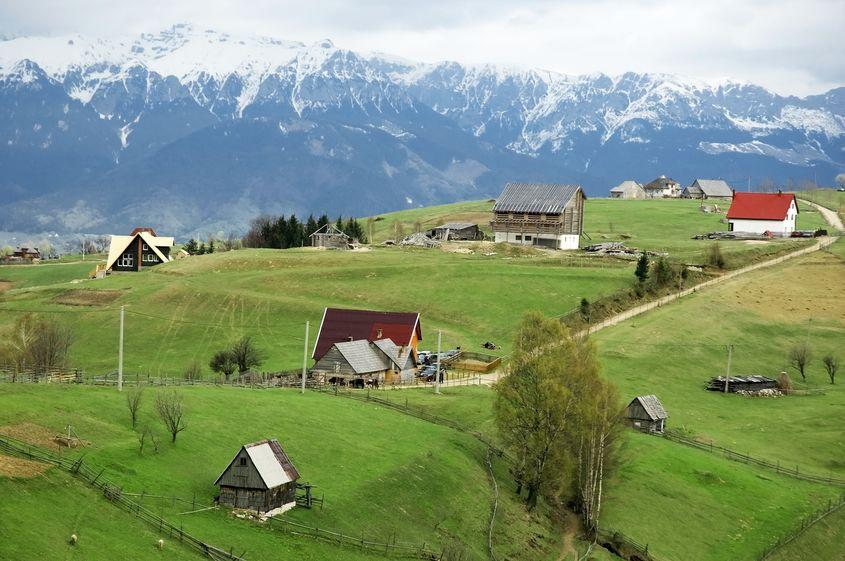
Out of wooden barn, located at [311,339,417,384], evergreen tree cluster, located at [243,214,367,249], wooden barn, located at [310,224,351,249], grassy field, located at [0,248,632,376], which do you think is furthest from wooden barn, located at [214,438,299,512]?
evergreen tree cluster, located at [243,214,367,249]

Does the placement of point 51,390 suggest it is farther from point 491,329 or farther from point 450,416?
point 491,329

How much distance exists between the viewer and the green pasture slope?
5238 cm

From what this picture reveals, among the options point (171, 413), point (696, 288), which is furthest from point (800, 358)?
point (171, 413)

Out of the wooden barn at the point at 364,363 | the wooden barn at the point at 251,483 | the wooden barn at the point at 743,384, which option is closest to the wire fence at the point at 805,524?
the wooden barn at the point at 743,384

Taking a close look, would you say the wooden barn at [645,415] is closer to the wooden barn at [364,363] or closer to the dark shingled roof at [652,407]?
the dark shingled roof at [652,407]

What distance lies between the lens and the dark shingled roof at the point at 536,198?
16662cm

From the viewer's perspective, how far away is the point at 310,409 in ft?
242

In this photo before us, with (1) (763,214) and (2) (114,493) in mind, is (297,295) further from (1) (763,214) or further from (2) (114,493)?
(1) (763,214)

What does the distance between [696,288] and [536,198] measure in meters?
44.8

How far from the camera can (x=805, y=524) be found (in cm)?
7131

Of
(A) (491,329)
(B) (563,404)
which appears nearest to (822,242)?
(A) (491,329)

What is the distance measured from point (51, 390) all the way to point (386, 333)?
1646 inches

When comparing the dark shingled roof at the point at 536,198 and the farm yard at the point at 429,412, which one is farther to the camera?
the dark shingled roof at the point at 536,198

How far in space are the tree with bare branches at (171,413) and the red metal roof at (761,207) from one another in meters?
132
